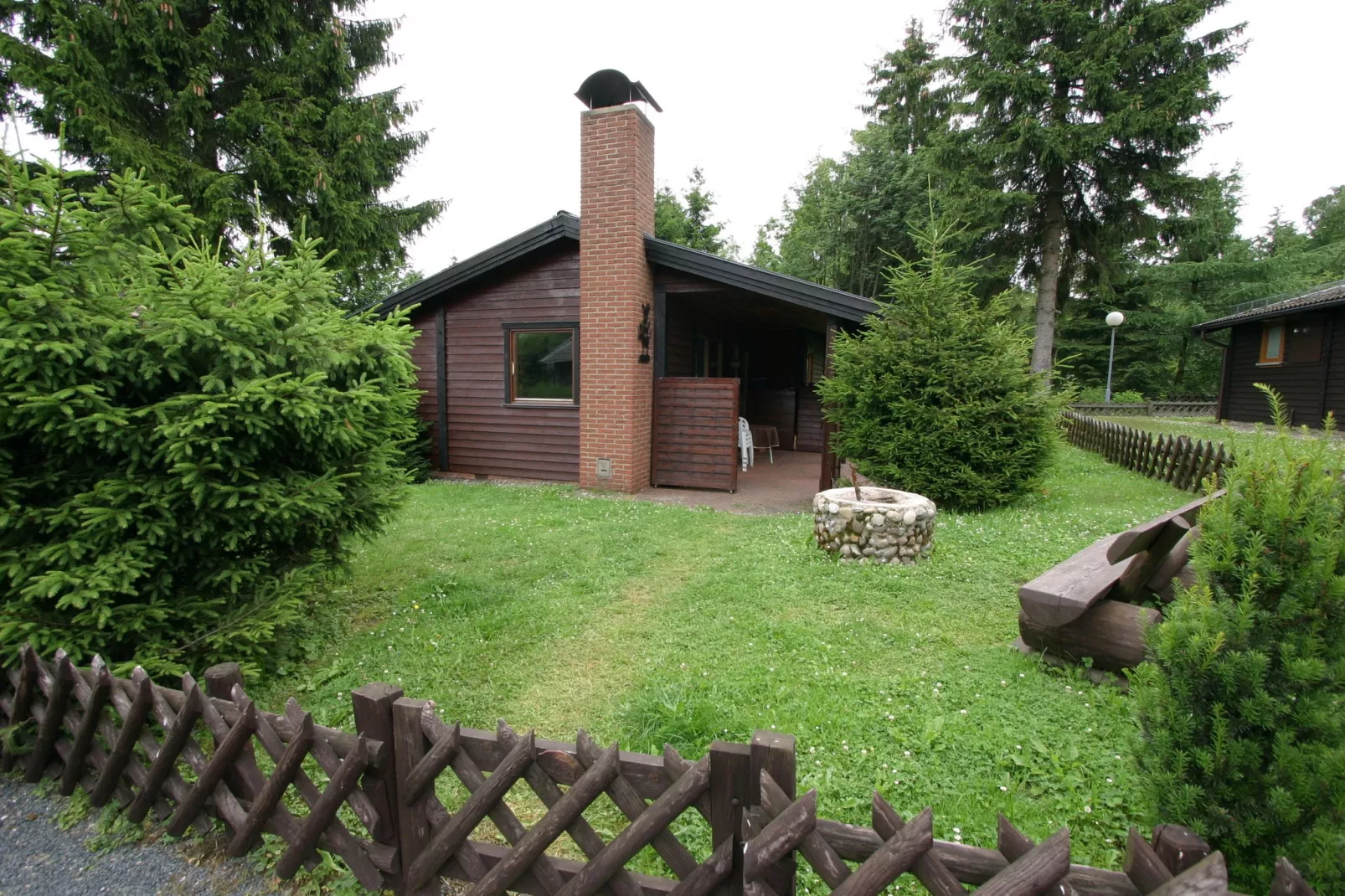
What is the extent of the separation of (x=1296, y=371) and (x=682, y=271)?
19859 millimetres

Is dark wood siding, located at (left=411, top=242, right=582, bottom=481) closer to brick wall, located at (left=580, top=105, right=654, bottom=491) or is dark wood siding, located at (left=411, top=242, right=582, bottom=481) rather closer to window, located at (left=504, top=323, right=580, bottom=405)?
window, located at (left=504, top=323, right=580, bottom=405)

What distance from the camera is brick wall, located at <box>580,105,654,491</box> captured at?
8.84 m

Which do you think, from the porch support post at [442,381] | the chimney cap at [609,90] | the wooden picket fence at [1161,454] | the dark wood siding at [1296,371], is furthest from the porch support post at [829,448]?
the dark wood siding at [1296,371]

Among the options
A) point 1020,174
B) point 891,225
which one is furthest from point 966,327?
point 891,225

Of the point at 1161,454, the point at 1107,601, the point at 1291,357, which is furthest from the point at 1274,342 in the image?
the point at 1107,601

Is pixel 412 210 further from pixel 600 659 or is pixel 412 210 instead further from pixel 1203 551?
pixel 1203 551

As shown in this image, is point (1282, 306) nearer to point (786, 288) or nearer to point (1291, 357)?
point (1291, 357)

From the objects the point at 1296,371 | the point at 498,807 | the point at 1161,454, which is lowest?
Result: the point at 498,807

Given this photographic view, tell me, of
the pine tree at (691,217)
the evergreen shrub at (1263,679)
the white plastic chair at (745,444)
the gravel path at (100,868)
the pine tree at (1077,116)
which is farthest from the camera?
the pine tree at (691,217)

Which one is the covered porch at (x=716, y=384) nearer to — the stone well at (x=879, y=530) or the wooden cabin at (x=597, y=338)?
the wooden cabin at (x=597, y=338)

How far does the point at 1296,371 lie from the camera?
18.2 meters

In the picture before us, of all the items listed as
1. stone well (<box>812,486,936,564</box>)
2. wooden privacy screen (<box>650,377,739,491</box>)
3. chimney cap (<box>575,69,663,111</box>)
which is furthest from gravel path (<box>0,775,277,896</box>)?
chimney cap (<box>575,69,663,111</box>)

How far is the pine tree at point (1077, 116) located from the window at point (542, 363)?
1550 centimetres

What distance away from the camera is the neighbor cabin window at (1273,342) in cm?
1889
